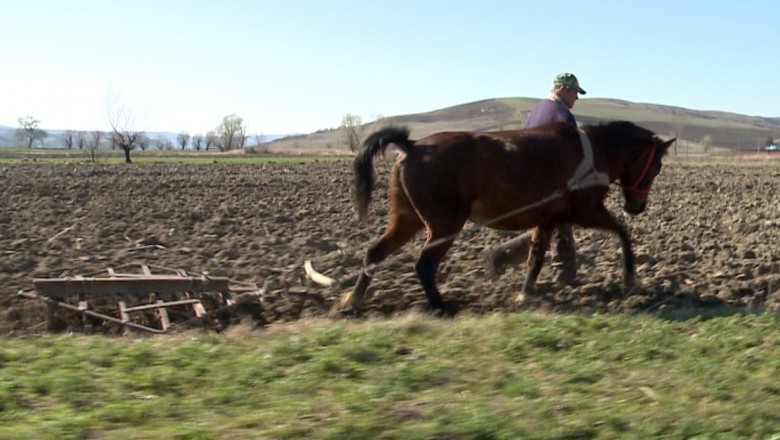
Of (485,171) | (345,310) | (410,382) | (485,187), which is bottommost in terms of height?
(345,310)

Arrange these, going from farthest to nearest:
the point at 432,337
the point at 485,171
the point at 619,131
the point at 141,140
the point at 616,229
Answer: the point at 141,140
the point at 619,131
the point at 616,229
the point at 485,171
the point at 432,337

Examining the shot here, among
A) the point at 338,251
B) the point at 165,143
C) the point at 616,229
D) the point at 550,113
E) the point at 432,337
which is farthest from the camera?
the point at 165,143

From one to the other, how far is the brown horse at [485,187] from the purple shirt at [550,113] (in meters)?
0.38

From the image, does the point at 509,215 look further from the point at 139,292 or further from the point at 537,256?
the point at 139,292

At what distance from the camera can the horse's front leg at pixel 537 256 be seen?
→ 7.29 meters

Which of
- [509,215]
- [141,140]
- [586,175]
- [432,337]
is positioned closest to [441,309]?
[509,215]

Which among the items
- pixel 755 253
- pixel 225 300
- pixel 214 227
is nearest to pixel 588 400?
pixel 225 300

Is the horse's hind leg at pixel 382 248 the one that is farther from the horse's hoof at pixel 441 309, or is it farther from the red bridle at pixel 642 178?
the red bridle at pixel 642 178

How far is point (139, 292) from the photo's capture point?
711cm

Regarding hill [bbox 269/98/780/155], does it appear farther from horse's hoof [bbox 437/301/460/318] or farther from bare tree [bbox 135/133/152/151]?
horse's hoof [bbox 437/301/460/318]

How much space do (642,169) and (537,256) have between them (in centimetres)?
145

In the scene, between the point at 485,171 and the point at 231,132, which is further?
the point at 231,132

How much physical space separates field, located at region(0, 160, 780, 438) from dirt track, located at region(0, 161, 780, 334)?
1.4 inches

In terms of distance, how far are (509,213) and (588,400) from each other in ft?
10.5
